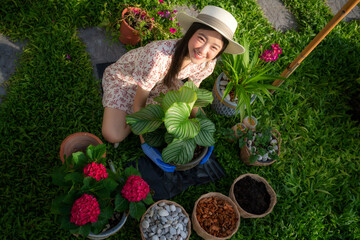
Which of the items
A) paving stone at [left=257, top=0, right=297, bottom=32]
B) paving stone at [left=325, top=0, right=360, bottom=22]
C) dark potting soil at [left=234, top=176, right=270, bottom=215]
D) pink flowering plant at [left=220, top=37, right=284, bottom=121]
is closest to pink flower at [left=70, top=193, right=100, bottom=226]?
dark potting soil at [left=234, top=176, right=270, bottom=215]

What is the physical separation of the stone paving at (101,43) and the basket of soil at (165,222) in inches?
56.2

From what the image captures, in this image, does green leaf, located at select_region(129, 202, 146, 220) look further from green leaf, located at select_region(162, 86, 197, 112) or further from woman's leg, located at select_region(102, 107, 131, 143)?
woman's leg, located at select_region(102, 107, 131, 143)

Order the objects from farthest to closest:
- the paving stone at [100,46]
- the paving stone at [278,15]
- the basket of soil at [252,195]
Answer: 1. the paving stone at [278,15]
2. the paving stone at [100,46]
3. the basket of soil at [252,195]

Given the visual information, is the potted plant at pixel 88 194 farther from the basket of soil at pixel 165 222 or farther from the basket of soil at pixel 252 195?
the basket of soil at pixel 252 195

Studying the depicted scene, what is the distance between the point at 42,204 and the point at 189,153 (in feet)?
4.32

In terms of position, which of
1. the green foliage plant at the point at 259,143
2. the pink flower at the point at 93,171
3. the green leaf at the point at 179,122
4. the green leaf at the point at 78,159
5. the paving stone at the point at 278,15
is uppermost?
the paving stone at the point at 278,15

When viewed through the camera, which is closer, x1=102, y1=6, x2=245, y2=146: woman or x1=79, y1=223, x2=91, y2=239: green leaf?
x1=79, y1=223, x2=91, y2=239: green leaf

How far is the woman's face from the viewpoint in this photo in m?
1.59

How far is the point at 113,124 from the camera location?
7.29ft

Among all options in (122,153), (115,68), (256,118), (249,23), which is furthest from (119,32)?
A: (256,118)

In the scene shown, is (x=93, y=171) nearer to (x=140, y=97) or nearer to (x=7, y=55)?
(x=140, y=97)

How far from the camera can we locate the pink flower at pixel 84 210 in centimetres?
126

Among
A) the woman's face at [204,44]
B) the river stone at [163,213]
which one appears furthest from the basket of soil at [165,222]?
the woman's face at [204,44]

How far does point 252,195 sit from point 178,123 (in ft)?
3.78
